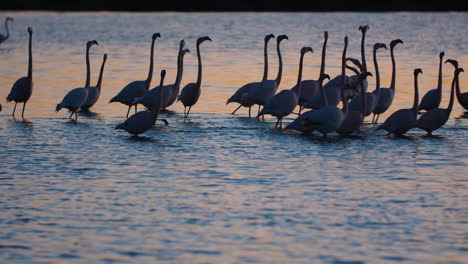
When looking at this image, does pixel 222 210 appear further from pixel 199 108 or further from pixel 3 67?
pixel 3 67

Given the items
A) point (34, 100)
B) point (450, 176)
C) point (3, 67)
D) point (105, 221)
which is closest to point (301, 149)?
point (450, 176)

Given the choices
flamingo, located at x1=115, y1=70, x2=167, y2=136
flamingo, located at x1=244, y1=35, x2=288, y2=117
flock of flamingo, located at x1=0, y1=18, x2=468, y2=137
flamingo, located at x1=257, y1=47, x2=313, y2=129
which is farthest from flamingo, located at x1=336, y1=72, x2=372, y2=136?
flamingo, located at x1=115, y1=70, x2=167, y2=136

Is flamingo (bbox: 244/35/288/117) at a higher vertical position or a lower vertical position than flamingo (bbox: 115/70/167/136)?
higher

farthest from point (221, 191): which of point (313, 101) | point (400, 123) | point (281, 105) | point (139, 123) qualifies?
point (313, 101)

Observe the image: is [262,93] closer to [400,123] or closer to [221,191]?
[400,123]
